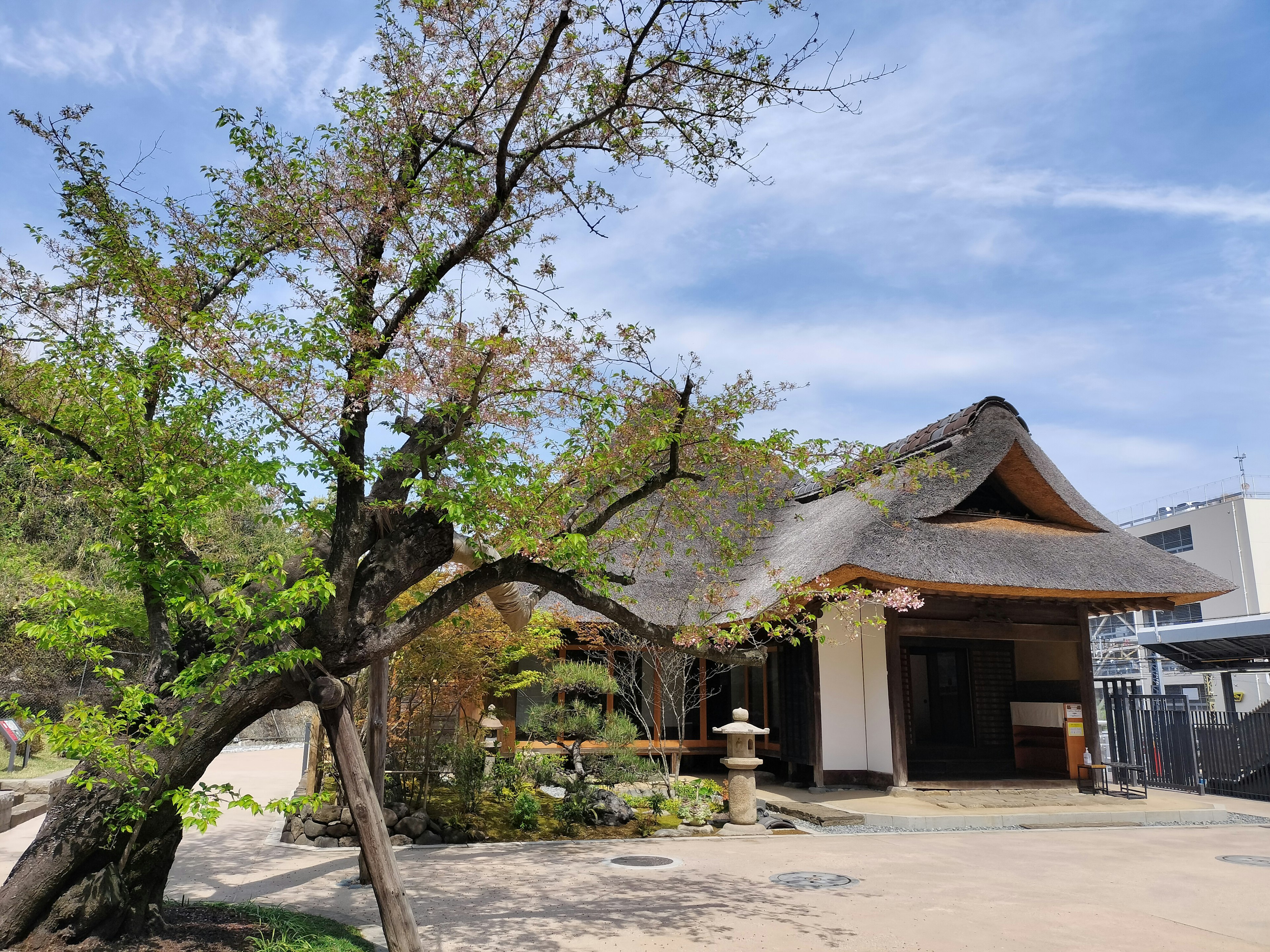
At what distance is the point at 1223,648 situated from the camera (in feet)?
51.3

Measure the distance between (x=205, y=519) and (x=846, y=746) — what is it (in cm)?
1026

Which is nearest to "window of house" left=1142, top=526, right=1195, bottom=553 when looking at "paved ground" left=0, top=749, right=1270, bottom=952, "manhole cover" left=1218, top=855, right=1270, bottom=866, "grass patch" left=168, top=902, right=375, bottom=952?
"paved ground" left=0, top=749, right=1270, bottom=952

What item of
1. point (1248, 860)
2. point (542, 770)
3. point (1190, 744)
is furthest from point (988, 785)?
point (542, 770)

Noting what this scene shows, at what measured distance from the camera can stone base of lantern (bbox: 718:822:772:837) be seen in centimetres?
991

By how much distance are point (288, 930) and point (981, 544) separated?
35.4 ft

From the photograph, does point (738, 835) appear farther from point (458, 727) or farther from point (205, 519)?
point (205, 519)

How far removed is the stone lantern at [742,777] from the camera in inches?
404

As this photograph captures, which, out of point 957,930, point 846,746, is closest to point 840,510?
point 846,746

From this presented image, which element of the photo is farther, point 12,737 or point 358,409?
point 12,737

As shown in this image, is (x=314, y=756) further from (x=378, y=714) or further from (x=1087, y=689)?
(x=1087, y=689)

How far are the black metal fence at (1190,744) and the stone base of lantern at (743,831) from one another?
26.2 ft

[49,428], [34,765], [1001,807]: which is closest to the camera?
[49,428]

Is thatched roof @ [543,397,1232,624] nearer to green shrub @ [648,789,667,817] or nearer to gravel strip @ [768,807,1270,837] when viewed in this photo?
green shrub @ [648,789,667,817]

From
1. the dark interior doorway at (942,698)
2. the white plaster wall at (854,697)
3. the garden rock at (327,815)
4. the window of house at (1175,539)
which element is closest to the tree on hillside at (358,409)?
the garden rock at (327,815)
